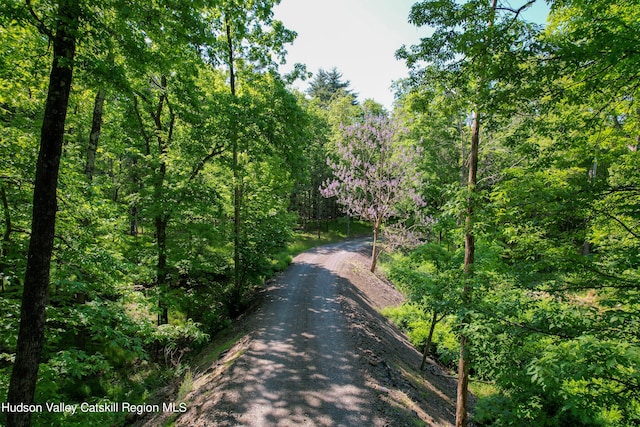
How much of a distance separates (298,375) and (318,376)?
479 mm

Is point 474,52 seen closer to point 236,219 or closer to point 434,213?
point 434,213

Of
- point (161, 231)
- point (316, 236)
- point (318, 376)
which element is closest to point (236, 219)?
point (161, 231)

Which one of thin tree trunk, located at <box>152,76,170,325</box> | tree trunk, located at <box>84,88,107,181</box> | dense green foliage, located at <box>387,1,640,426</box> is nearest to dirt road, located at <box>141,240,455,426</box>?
dense green foliage, located at <box>387,1,640,426</box>

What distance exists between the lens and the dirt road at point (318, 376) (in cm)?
615

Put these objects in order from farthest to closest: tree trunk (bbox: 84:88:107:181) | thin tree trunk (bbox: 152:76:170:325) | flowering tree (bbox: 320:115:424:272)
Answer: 1. flowering tree (bbox: 320:115:424:272)
2. thin tree trunk (bbox: 152:76:170:325)
3. tree trunk (bbox: 84:88:107:181)

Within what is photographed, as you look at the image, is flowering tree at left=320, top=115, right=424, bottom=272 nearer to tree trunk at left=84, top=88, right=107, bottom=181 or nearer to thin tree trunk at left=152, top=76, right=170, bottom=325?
thin tree trunk at left=152, top=76, right=170, bottom=325

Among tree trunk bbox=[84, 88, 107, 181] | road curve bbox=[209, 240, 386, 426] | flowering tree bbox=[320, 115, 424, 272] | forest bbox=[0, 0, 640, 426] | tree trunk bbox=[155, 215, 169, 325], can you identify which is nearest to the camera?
forest bbox=[0, 0, 640, 426]

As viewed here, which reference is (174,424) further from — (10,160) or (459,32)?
(459,32)

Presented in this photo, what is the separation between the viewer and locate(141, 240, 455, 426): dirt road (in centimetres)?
615

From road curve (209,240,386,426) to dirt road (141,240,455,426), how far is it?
2 cm

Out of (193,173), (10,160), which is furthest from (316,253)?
(10,160)

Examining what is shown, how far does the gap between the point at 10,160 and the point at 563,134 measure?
390 inches

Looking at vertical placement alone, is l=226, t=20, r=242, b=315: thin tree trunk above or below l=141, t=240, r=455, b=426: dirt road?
above

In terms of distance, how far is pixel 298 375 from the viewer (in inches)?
293
